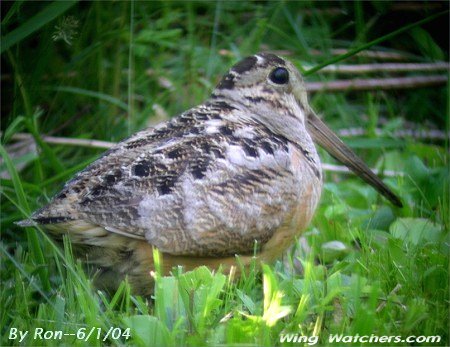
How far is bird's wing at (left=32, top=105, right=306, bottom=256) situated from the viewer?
2449mm

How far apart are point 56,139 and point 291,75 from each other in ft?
3.76

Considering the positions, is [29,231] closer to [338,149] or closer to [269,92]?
[269,92]

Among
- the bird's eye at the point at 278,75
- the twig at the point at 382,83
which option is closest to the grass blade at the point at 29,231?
the bird's eye at the point at 278,75

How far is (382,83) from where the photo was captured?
14.7 feet

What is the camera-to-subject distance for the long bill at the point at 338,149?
3.32 m

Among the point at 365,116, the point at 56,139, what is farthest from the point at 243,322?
the point at 365,116

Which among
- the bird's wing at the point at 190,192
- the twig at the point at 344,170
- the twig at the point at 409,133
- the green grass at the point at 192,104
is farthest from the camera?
the twig at the point at 409,133

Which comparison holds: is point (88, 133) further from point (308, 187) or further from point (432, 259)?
point (432, 259)

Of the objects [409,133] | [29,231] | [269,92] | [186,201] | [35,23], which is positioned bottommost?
[409,133]

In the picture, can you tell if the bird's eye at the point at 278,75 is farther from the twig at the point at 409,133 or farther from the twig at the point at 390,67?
the twig at the point at 390,67

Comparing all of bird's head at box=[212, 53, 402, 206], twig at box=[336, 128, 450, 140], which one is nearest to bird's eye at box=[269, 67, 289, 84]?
bird's head at box=[212, 53, 402, 206]

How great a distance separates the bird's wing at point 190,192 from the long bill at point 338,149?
60cm

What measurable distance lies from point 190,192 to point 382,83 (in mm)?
2283

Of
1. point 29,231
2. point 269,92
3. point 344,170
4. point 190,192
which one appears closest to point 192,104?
point 344,170
